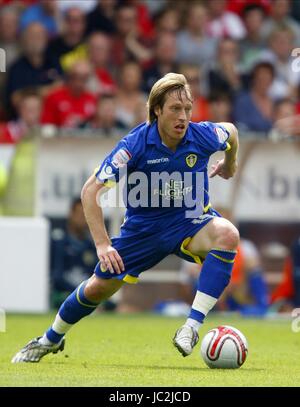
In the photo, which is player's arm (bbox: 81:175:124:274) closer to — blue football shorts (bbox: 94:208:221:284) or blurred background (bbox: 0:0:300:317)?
blue football shorts (bbox: 94:208:221:284)

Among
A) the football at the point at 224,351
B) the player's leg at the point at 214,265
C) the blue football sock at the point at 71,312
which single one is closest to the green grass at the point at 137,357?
the football at the point at 224,351

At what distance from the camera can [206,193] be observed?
8656 mm

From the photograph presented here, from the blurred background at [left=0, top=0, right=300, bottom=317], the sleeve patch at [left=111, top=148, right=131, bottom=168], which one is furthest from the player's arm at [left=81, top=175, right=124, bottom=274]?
the blurred background at [left=0, top=0, right=300, bottom=317]

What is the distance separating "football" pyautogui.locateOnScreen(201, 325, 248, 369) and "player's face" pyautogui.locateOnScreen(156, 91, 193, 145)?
4.66 feet

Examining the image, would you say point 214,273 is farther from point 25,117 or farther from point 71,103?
point 71,103

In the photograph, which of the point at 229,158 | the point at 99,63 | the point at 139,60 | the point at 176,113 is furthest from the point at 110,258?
the point at 139,60

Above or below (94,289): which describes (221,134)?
above

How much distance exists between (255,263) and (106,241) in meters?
6.89

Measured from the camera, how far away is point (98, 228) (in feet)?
26.8

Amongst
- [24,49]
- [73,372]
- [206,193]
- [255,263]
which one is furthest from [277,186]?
[73,372]

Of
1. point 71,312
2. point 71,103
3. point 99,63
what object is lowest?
point 71,312

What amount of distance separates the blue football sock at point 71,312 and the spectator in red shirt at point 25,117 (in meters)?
6.93

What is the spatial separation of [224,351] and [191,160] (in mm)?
1368

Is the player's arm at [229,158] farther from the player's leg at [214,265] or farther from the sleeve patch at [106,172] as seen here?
the sleeve patch at [106,172]
